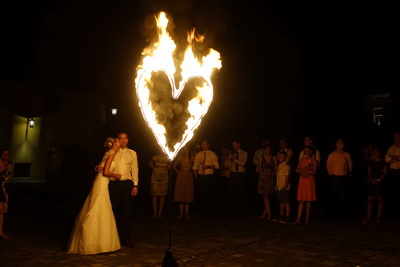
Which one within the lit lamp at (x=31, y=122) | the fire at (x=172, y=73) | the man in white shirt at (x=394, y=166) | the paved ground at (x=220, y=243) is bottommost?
the paved ground at (x=220, y=243)

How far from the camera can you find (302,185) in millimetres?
10406

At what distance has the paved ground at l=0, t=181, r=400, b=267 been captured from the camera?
654cm

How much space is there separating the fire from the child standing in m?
4.54

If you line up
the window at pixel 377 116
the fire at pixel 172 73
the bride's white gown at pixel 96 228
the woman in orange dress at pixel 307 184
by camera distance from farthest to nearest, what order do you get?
the window at pixel 377 116 → the woman in orange dress at pixel 307 184 → the bride's white gown at pixel 96 228 → the fire at pixel 172 73

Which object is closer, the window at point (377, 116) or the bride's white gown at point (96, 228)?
the bride's white gown at point (96, 228)

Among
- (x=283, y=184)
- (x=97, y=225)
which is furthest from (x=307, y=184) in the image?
(x=97, y=225)

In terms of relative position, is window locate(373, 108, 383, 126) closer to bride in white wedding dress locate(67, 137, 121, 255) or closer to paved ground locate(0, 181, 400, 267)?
paved ground locate(0, 181, 400, 267)

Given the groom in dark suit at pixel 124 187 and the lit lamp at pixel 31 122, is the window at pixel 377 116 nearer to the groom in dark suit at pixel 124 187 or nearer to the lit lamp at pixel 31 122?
the lit lamp at pixel 31 122

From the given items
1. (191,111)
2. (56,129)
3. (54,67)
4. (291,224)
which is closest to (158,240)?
(191,111)

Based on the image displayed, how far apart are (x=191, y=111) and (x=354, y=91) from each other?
103ft

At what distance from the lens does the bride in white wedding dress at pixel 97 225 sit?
6818 mm

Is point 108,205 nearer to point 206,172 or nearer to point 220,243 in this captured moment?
point 220,243

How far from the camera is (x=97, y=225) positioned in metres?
6.88

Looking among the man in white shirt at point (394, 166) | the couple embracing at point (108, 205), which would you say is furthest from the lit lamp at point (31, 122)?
the man in white shirt at point (394, 166)
